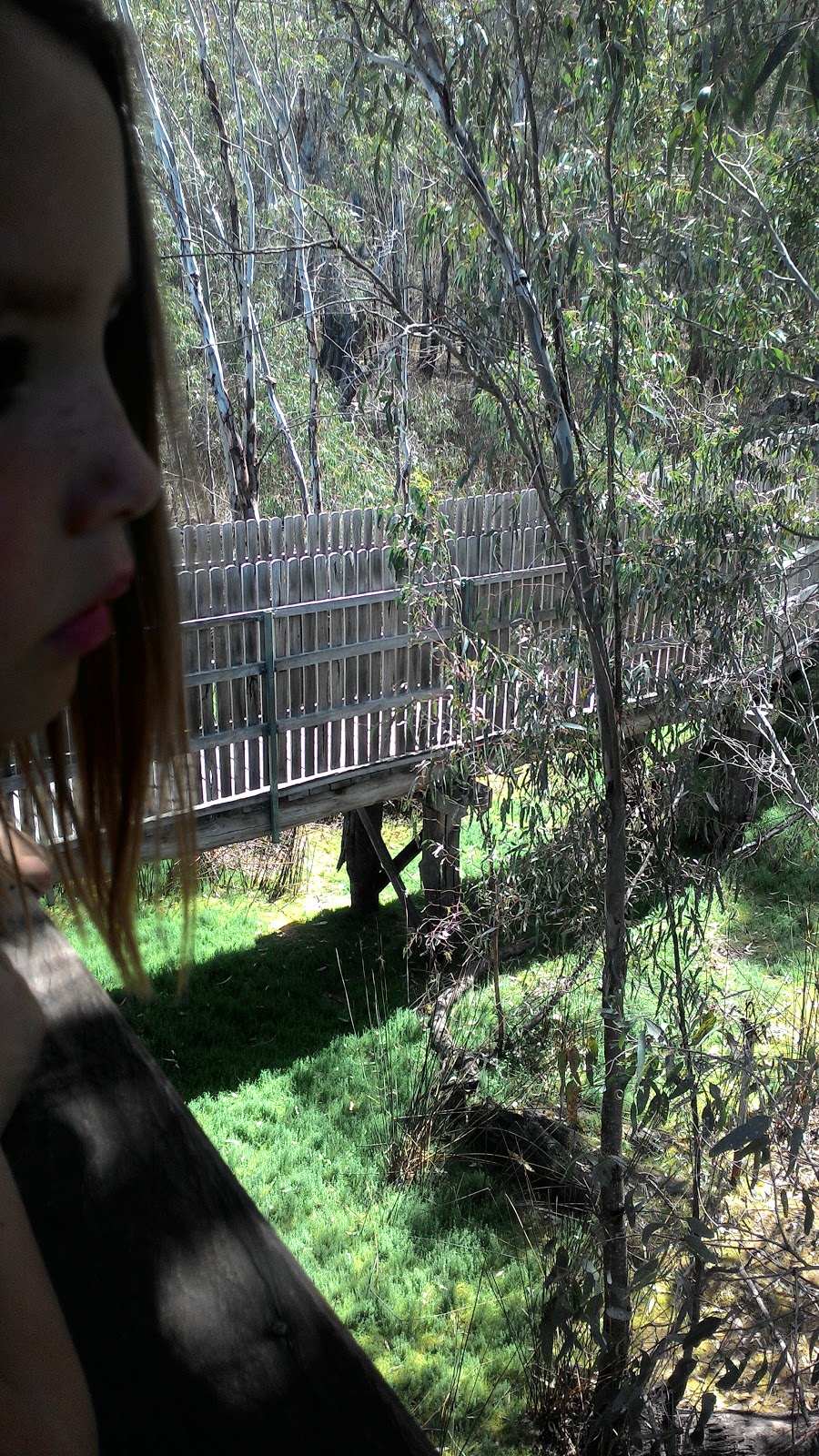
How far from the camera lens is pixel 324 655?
21.6 ft

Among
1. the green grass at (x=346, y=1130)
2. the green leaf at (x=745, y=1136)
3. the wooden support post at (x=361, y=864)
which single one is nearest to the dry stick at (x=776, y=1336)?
the green leaf at (x=745, y=1136)

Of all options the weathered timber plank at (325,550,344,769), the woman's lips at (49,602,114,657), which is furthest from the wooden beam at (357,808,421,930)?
the woman's lips at (49,602,114,657)

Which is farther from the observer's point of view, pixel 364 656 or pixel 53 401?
pixel 364 656

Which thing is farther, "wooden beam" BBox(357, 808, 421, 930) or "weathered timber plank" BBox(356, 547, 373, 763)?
"wooden beam" BBox(357, 808, 421, 930)

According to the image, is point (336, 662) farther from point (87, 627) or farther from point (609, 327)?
point (87, 627)

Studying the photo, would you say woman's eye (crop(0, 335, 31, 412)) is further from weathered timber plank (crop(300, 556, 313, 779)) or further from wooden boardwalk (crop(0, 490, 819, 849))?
weathered timber plank (crop(300, 556, 313, 779))

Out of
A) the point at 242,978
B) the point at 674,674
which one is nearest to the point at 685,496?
the point at 674,674

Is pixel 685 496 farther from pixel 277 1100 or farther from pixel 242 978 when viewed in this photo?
pixel 242 978

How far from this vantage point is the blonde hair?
0.67 m

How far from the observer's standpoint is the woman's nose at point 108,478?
44 centimetres

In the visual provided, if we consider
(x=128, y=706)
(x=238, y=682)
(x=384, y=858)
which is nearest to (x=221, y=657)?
(x=238, y=682)

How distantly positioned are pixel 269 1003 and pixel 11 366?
21.8ft

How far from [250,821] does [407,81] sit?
13.1ft

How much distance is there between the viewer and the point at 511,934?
20.3 feet
